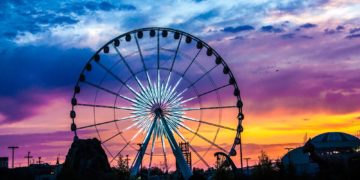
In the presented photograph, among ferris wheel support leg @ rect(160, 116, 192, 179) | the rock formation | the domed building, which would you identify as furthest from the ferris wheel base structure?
the domed building

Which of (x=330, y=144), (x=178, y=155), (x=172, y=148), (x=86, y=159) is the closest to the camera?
(x=172, y=148)

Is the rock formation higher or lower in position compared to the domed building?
lower

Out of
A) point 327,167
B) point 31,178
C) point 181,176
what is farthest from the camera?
point 31,178

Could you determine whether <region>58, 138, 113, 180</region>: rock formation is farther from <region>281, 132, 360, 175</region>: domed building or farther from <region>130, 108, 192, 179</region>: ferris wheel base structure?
<region>281, 132, 360, 175</region>: domed building

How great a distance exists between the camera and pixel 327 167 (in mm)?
56500

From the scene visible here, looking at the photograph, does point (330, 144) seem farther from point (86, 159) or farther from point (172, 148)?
point (172, 148)

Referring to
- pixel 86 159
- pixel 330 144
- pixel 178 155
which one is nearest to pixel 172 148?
pixel 178 155

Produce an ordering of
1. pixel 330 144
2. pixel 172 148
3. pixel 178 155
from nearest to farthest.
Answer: pixel 172 148 < pixel 178 155 < pixel 330 144

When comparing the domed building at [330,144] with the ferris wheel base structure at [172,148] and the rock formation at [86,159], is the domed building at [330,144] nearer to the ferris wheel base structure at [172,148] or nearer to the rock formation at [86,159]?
the rock formation at [86,159]

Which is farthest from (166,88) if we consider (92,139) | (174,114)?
(92,139)

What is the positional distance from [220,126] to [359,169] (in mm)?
17106

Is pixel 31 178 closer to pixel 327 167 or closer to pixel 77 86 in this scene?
pixel 77 86

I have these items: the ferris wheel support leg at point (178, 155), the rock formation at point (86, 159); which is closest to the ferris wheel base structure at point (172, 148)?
the ferris wheel support leg at point (178, 155)

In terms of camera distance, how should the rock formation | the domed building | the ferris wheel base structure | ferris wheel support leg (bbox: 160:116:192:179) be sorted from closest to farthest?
the ferris wheel base structure < ferris wheel support leg (bbox: 160:116:192:179) < the rock formation < the domed building
